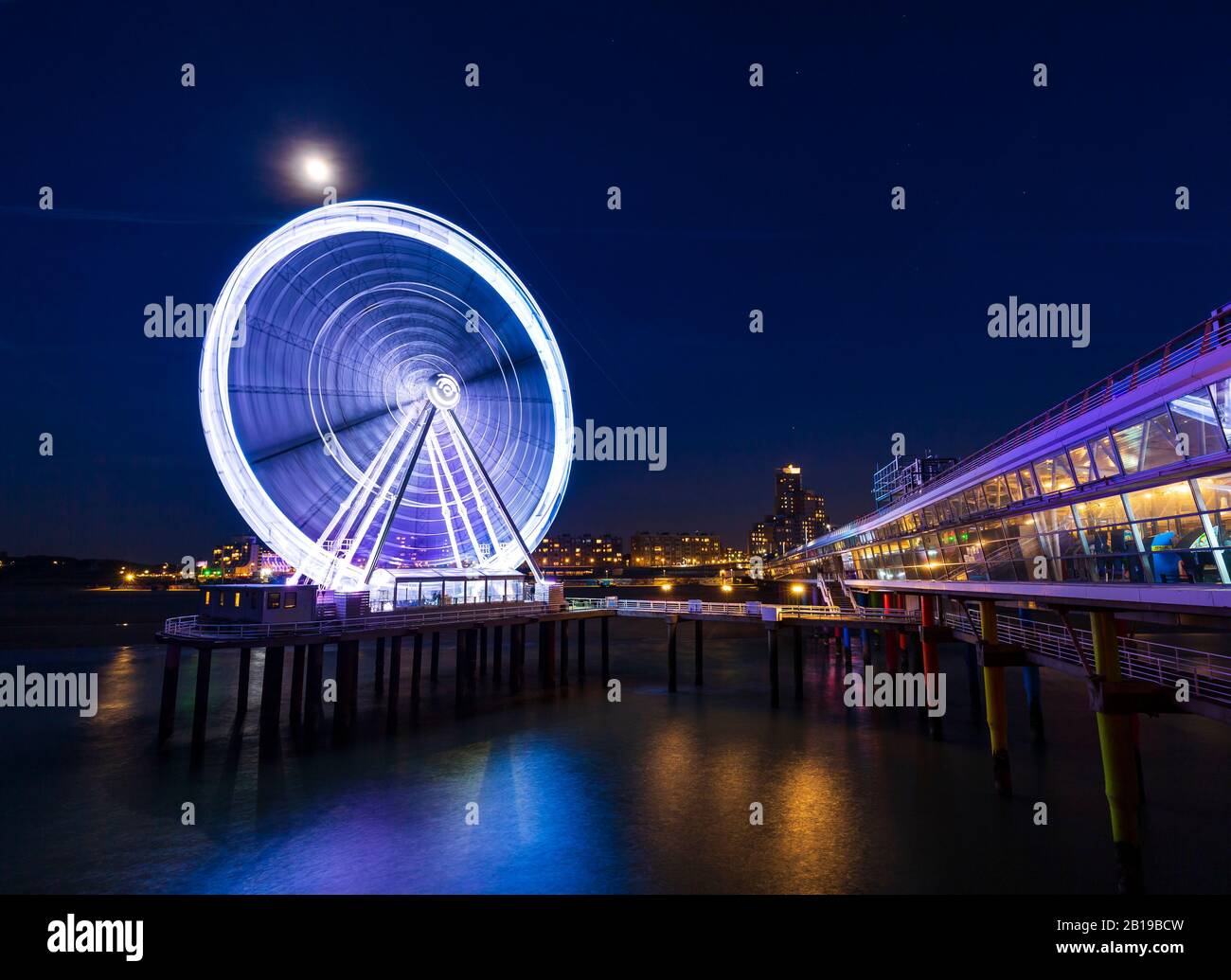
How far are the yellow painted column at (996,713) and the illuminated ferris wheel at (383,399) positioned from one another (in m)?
22.0

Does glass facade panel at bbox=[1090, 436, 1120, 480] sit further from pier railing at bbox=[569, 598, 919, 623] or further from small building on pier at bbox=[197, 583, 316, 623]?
small building on pier at bbox=[197, 583, 316, 623]

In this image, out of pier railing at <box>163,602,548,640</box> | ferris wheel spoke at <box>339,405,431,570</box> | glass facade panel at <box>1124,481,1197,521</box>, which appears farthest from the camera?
ferris wheel spoke at <box>339,405,431,570</box>

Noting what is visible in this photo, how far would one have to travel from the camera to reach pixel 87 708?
1331 inches

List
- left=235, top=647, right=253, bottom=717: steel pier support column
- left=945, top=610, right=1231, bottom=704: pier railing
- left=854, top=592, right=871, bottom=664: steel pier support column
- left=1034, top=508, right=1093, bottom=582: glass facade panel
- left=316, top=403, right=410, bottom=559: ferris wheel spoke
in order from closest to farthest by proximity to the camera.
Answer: left=945, top=610, right=1231, bottom=704: pier railing < left=1034, top=508, right=1093, bottom=582: glass facade panel < left=235, top=647, right=253, bottom=717: steel pier support column < left=316, top=403, right=410, bottom=559: ferris wheel spoke < left=854, top=592, right=871, bottom=664: steel pier support column

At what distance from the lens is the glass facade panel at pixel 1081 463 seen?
14750mm

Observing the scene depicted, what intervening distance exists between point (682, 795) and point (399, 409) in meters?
23.2

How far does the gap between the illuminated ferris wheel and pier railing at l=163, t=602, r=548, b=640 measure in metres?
2.18

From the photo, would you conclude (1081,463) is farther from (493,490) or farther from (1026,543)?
(493,490)

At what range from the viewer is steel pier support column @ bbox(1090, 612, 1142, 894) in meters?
13.7

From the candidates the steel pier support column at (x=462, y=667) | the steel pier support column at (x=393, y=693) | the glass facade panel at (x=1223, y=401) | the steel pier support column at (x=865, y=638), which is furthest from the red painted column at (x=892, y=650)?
the glass facade panel at (x=1223, y=401)

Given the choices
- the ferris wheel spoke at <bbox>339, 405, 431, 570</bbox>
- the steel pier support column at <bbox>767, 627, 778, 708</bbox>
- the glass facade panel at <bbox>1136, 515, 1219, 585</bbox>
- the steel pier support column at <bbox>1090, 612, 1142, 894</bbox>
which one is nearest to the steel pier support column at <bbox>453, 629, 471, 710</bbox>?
the ferris wheel spoke at <bbox>339, 405, 431, 570</bbox>
